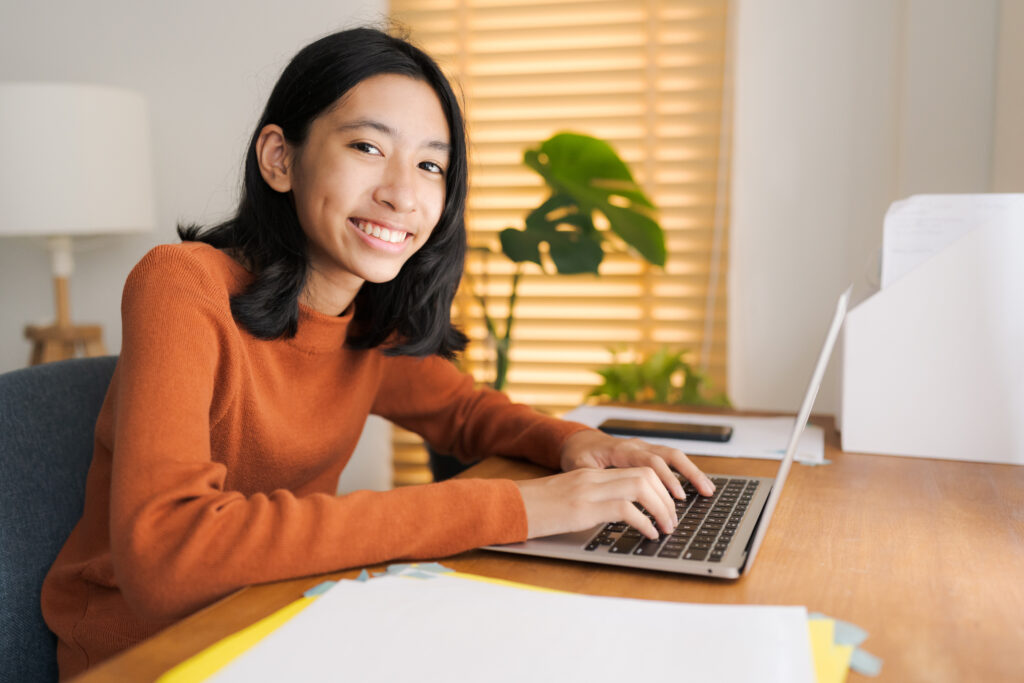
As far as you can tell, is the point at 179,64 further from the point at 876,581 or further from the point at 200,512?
the point at 876,581

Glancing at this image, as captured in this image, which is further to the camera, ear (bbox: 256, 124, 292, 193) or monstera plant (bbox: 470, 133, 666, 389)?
monstera plant (bbox: 470, 133, 666, 389)

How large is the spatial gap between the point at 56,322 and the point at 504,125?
1296mm

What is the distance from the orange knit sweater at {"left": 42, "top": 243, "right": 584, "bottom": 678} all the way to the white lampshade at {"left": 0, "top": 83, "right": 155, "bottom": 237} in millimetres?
1222

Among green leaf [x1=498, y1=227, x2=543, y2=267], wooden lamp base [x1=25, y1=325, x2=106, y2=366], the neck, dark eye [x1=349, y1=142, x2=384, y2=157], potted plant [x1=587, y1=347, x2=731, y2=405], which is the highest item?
dark eye [x1=349, y1=142, x2=384, y2=157]

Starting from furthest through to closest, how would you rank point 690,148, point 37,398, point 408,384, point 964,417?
point 690,148, point 408,384, point 964,417, point 37,398

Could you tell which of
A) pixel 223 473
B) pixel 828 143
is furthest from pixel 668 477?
pixel 828 143

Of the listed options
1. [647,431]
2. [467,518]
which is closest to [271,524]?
[467,518]

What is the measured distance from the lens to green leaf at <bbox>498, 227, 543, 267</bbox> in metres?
1.85

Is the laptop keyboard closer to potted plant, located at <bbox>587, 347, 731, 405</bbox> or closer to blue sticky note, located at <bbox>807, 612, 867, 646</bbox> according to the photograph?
blue sticky note, located at <bbox>807, 612, 867, 646</bbox>

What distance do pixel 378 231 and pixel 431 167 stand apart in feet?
0.37

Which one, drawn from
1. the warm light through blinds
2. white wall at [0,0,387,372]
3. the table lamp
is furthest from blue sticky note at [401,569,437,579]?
white wall at [0,0,387,372]

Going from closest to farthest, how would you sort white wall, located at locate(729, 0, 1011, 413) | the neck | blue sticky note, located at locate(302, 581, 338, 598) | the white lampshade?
blue sticky note, located at locate(302, 581, 338, 598) → the neck → white wall, located at locate(729, 0, 1011, 413) → the white lampshade

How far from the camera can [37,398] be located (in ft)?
3.01

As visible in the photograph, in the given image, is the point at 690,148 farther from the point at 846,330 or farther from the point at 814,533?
the point at 814,533
